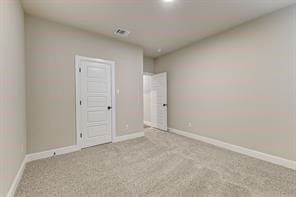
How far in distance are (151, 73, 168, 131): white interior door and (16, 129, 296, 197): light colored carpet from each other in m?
2.08

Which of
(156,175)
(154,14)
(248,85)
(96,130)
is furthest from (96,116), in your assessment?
(248,85)

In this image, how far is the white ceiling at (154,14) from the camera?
2.45 metres

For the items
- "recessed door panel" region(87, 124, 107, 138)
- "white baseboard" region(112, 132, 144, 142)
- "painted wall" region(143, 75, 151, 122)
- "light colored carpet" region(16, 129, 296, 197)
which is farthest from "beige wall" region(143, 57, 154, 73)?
"light colored carpet" region(16, 129, 296, 197)

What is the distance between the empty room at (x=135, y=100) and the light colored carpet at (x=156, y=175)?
0.8 inches

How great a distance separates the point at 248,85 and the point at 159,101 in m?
3.04

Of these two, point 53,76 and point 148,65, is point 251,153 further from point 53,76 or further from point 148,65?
point 53,76

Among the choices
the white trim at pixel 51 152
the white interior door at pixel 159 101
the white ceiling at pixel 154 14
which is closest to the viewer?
the white ceiling at pixel 154 14

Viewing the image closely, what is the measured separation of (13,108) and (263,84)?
4.29m

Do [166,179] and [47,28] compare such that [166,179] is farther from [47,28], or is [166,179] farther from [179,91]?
[47,28]

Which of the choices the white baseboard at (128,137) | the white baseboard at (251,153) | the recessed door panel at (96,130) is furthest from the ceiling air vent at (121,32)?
Result: the white baseboard at (251,153)

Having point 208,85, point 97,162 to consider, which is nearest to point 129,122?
point 97,162

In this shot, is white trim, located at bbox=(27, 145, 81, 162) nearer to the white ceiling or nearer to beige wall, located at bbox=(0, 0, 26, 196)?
beige wall, located at bbox=(0, 0, 26, 196)

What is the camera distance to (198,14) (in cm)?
278

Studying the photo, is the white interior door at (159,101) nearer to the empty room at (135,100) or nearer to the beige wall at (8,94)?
the empty room at (135,100)
